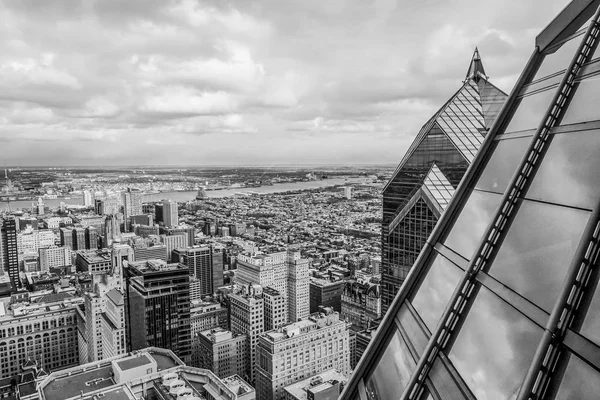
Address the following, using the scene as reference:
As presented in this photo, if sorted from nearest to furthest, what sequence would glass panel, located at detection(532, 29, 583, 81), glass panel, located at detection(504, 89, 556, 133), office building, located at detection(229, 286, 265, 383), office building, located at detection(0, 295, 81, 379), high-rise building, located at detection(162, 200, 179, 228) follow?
glass panel, located at detection(504, 89, 556, 133), glass panel, located at detection(532, 29, 583, 81), office building, located at detection(229, 286, 265, 383), office building, located at detection(0, 295, 81, 379), high-rise building, located at detection(162, 200, 179, 228)

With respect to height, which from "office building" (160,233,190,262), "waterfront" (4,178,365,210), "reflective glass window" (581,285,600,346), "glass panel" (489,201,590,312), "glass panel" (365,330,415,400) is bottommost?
"office building" (160,233,190,262)

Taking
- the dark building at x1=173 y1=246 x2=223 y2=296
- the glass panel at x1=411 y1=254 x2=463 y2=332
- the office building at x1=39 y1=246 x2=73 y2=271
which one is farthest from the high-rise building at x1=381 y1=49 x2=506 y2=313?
the office building at x1=39 y1=246 x2=73 y2=271

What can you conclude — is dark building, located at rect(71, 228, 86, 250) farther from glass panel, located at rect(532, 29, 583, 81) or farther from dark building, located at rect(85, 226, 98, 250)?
glass panel, located at rect(532, 29, 583, 81)

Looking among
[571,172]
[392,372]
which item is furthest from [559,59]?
[392,372]

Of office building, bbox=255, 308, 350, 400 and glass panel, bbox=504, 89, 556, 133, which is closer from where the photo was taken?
glass panel, bbox=504, 89, 556, 133

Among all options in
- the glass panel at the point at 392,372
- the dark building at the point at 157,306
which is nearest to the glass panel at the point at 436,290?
the glass panel at the point at 392,372

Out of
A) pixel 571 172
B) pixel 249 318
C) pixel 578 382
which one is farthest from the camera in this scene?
pixel 249 318

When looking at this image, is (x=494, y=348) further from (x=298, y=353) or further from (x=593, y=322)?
(x=298, y=353)
